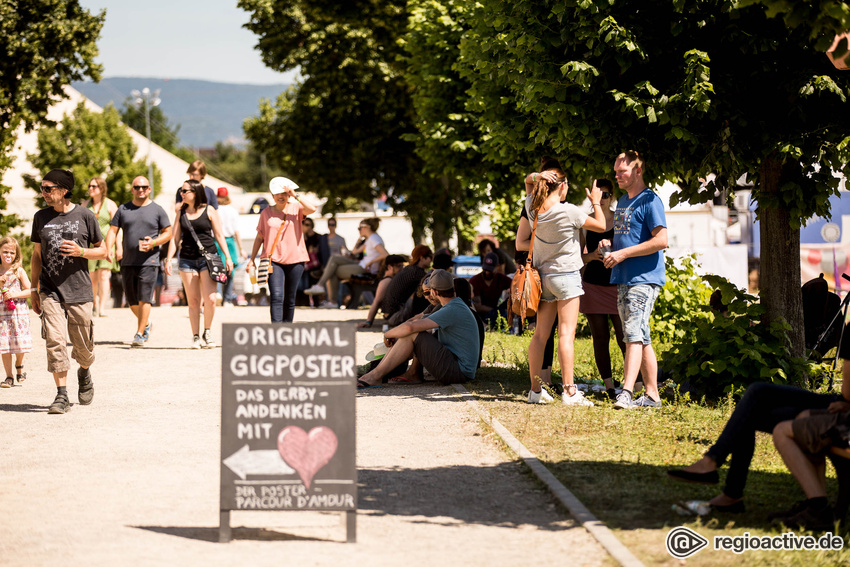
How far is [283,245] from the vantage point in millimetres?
12266

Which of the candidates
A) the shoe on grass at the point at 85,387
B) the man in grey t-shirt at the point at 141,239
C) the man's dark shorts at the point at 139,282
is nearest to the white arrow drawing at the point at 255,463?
the shoe on grass at the point at 85,387

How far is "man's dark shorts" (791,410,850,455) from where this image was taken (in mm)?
4906

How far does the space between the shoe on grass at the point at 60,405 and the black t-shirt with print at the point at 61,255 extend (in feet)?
2.74

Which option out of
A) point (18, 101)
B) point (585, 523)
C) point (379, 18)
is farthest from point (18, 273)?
point (379, 18)

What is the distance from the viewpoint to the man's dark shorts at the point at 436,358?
9883mm

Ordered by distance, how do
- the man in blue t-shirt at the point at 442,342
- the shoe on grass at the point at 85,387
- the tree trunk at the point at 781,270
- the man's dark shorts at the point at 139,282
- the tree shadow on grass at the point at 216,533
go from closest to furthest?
the tree shadow on grass at the point at 216,533, the shoe on grass at the point at 85,387, the tree trunk at the point at 781,270, the man in blue t-shirt at the point at 442,342, the man's dark shorts at the point at 139,282

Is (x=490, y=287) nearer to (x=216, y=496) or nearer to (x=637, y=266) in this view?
(x=637, y=266)

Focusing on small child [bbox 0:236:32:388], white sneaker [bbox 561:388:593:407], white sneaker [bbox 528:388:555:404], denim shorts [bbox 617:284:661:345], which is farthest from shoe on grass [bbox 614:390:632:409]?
small child [bbox 0:236:32:388]

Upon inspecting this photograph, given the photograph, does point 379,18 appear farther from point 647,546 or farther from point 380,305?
point 647,546

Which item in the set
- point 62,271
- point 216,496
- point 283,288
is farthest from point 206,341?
point 216,496

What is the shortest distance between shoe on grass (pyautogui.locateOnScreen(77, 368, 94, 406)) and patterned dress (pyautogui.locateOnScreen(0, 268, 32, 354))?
4.31 feet

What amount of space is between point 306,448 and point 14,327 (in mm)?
5993

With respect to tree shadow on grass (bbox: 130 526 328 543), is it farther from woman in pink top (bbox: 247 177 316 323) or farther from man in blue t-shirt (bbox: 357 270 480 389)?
woman in pink top (bbox: 247 177 316 323)

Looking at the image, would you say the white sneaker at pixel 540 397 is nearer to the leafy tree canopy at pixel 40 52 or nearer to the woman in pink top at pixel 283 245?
the woman in pink top at pixel 283 245
